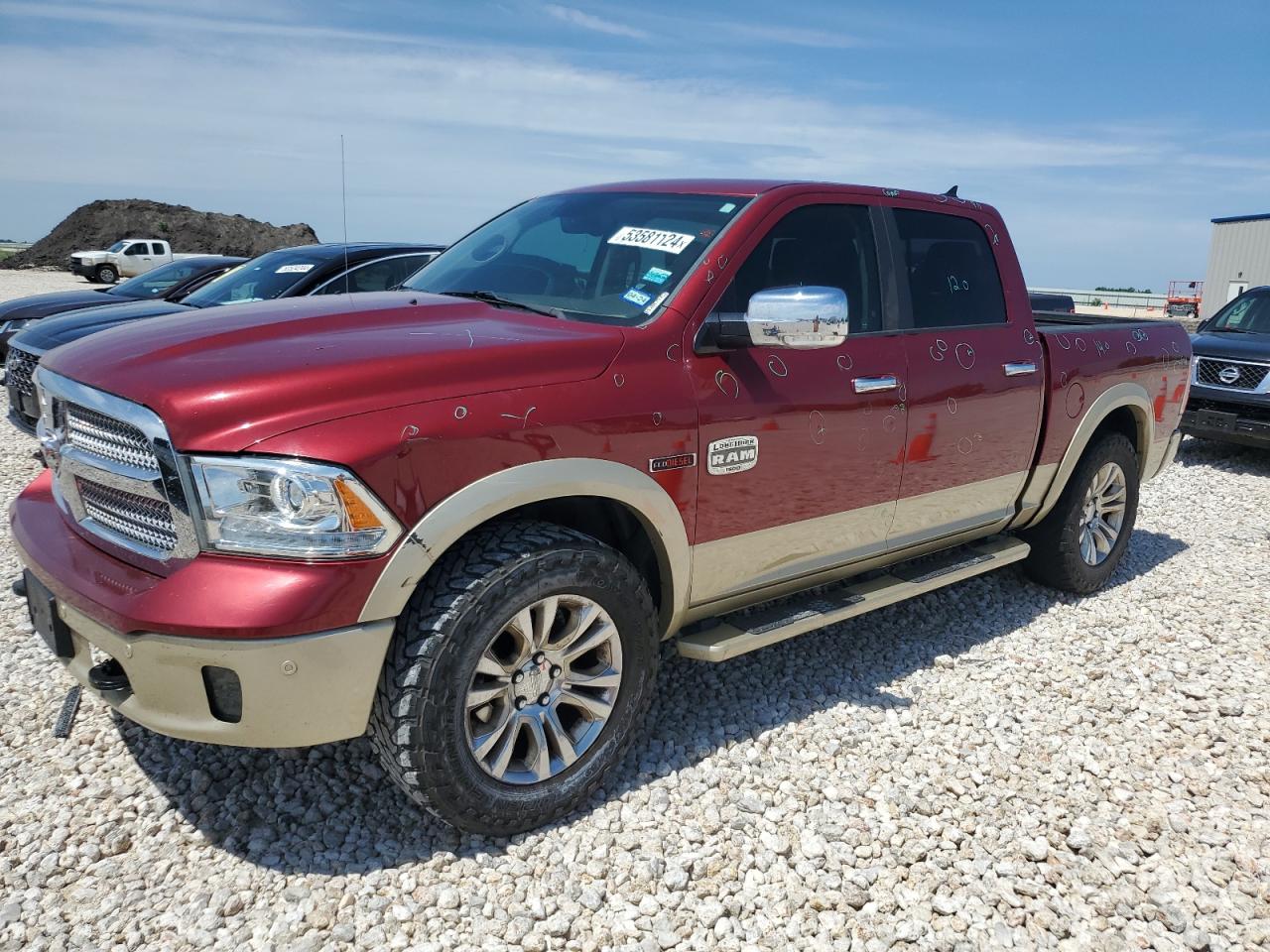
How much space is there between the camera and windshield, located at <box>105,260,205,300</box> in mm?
10352

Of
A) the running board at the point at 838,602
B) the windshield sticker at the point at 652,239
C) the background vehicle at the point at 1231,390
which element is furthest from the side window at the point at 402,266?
the background vehicle at the point at 1231,390

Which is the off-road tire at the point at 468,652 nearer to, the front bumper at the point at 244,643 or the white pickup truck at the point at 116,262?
the front bumper at the point at 244,643

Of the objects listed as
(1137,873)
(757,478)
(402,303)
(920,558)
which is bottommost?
(1137,873)

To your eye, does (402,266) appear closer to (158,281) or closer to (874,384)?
(158,281)

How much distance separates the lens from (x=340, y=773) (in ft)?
10.7

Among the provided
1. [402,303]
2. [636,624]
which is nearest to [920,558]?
[636,624]

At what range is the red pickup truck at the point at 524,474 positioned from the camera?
7.90 feet

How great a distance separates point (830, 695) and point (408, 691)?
6.56 feet

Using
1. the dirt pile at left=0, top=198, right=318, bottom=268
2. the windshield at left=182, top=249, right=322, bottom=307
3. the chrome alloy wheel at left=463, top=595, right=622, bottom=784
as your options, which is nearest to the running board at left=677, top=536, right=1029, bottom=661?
the chrome alloy wheel at left=463, top=595, right=622, bottom=784

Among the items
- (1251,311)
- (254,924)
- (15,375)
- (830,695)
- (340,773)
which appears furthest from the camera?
(1251,311)

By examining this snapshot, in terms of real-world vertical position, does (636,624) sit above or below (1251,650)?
above

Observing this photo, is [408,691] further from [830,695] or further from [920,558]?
[920,558]

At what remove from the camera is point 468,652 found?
2.64 metres

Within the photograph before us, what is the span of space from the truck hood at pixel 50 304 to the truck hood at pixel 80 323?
121cm
